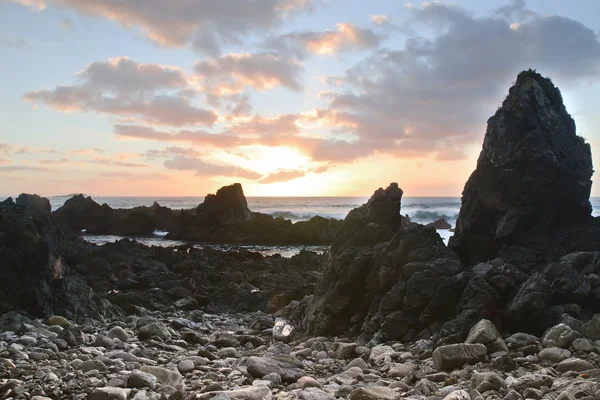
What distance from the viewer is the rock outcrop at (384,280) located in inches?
397

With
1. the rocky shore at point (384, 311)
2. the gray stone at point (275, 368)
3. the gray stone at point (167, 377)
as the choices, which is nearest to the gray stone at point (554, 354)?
the rocky shore at point (384, 311)

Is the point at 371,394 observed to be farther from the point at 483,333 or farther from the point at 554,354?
the point at 554,354

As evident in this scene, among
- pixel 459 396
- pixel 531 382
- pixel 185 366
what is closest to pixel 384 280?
pixel 185 366

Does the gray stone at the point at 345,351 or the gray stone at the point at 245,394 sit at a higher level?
the gray stone at the point at 245,394

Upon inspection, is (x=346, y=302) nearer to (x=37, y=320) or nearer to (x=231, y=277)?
(x=37, y=320)

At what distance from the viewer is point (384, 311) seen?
1061 cm

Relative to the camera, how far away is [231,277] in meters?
21.9

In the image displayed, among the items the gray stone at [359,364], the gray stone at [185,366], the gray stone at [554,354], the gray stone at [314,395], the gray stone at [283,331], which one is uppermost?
the gray stone at [554,354]

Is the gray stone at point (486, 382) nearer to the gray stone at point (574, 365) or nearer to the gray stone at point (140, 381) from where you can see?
the gray stone at point (574, 365)

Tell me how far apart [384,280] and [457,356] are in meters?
3.91

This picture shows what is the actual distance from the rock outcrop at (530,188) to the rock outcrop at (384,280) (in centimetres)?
266

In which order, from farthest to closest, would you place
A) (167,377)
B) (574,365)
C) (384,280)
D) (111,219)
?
(111,219) < (384,280) < (167,377) < (574,365)

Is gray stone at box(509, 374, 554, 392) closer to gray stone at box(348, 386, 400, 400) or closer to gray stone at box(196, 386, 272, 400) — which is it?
gray stone at box(348, 386, 400, 400)

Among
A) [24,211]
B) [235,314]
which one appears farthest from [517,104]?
[24,211]
